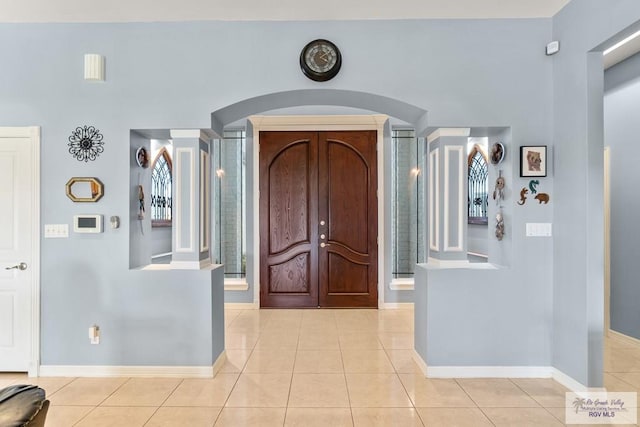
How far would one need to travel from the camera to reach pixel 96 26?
320 centimetres

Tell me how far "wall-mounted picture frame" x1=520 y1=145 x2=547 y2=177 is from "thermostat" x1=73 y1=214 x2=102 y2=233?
3.43 metres

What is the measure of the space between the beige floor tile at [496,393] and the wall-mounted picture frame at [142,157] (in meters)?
3.15

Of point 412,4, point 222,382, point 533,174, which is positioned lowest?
point 222,382

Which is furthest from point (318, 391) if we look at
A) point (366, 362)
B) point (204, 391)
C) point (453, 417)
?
point (453, 417)

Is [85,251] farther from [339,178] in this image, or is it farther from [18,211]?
[339,178]

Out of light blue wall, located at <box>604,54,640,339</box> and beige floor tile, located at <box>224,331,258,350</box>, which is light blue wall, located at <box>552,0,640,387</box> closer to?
light blue wall, located at <box>604,54,640,339</box>

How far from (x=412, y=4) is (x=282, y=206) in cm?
309

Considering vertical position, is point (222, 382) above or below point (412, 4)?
below

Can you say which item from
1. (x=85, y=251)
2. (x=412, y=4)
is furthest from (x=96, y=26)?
(x=412, y=4)

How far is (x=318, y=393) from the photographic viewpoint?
2.84 meters

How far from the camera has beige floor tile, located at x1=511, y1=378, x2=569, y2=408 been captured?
2695 millimetres

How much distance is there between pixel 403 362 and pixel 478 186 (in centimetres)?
298

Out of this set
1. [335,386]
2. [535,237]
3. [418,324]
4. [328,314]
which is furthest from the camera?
[328,314]

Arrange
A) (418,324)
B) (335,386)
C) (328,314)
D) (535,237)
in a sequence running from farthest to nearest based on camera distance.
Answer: (328,314) < (418,324) < (535,237) < (335,386)
